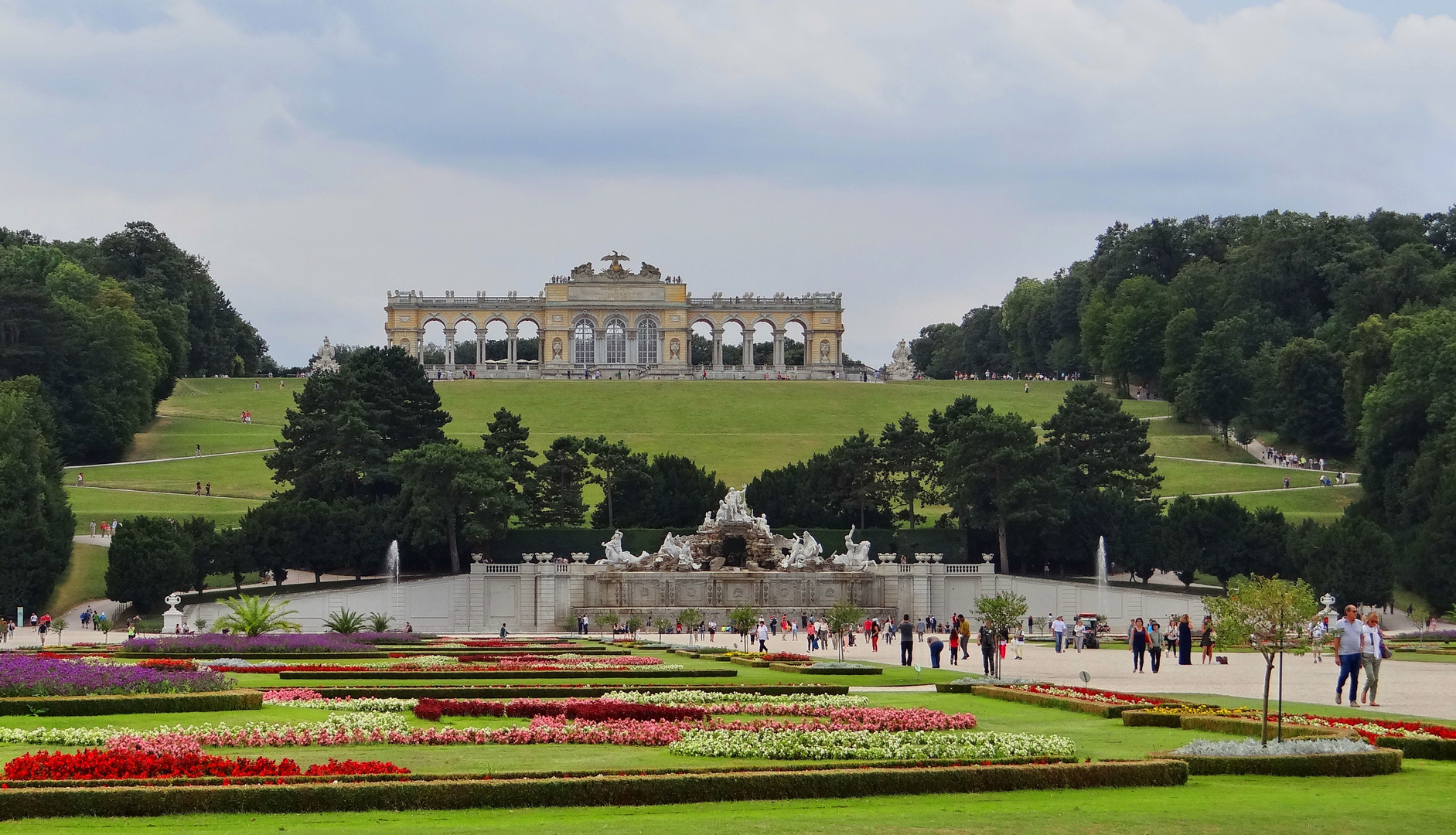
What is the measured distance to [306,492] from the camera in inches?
2496

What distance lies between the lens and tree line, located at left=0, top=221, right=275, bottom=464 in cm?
7500

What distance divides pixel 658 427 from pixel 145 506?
84.6 feet

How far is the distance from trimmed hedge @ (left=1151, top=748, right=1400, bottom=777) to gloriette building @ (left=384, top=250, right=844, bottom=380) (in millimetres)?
95423

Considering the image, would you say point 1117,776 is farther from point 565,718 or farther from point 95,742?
point 95,742

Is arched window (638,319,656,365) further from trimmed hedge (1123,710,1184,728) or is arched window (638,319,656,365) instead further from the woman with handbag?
trimmed hedge (1123,710,1184,728)

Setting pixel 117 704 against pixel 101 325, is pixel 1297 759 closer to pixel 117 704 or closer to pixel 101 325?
pixel 117 704

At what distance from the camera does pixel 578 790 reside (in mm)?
12711

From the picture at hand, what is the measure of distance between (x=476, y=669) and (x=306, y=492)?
3663 centimetres

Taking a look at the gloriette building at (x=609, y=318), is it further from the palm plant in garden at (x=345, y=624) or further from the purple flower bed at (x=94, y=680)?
the purple flower bed at (x=94, y=680)

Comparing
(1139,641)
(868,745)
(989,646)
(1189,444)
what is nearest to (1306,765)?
(868,745)

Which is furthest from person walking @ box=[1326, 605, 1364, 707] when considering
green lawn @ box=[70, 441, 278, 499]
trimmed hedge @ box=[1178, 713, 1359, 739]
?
green lawn @ box=[70, 441, 278, 499]

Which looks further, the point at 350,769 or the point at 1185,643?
the point at 1185,643

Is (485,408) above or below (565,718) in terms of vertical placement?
above

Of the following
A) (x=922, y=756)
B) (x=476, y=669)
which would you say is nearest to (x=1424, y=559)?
(x=476, y=669)
